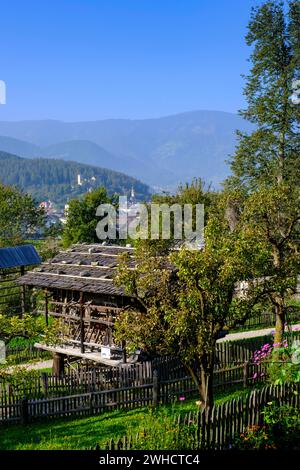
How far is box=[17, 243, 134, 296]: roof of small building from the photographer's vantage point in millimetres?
22594

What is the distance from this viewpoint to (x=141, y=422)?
16.1m

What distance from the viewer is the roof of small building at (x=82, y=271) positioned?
22.6m

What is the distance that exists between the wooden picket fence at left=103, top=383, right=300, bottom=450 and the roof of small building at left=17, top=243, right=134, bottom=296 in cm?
851

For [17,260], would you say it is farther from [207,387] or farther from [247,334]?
[207,387]

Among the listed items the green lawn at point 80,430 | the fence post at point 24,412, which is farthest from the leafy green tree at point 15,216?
the green lawn at point 80,430

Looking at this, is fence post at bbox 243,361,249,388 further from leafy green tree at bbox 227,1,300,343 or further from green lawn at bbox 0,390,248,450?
leafy green tree at bbox 227,1,300,343

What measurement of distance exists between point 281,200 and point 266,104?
1791 centimetres

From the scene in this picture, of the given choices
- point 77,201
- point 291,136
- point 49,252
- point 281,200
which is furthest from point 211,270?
point 77,201

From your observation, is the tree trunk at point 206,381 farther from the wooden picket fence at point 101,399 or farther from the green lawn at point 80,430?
the wooden picket fence at point 101,399

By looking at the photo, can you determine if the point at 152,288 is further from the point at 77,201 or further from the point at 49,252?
the point at 77,201

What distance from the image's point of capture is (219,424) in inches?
490

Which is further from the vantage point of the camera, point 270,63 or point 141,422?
point 270,63

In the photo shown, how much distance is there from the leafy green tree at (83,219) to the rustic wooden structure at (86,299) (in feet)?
81.0

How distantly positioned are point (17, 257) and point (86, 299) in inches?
378
